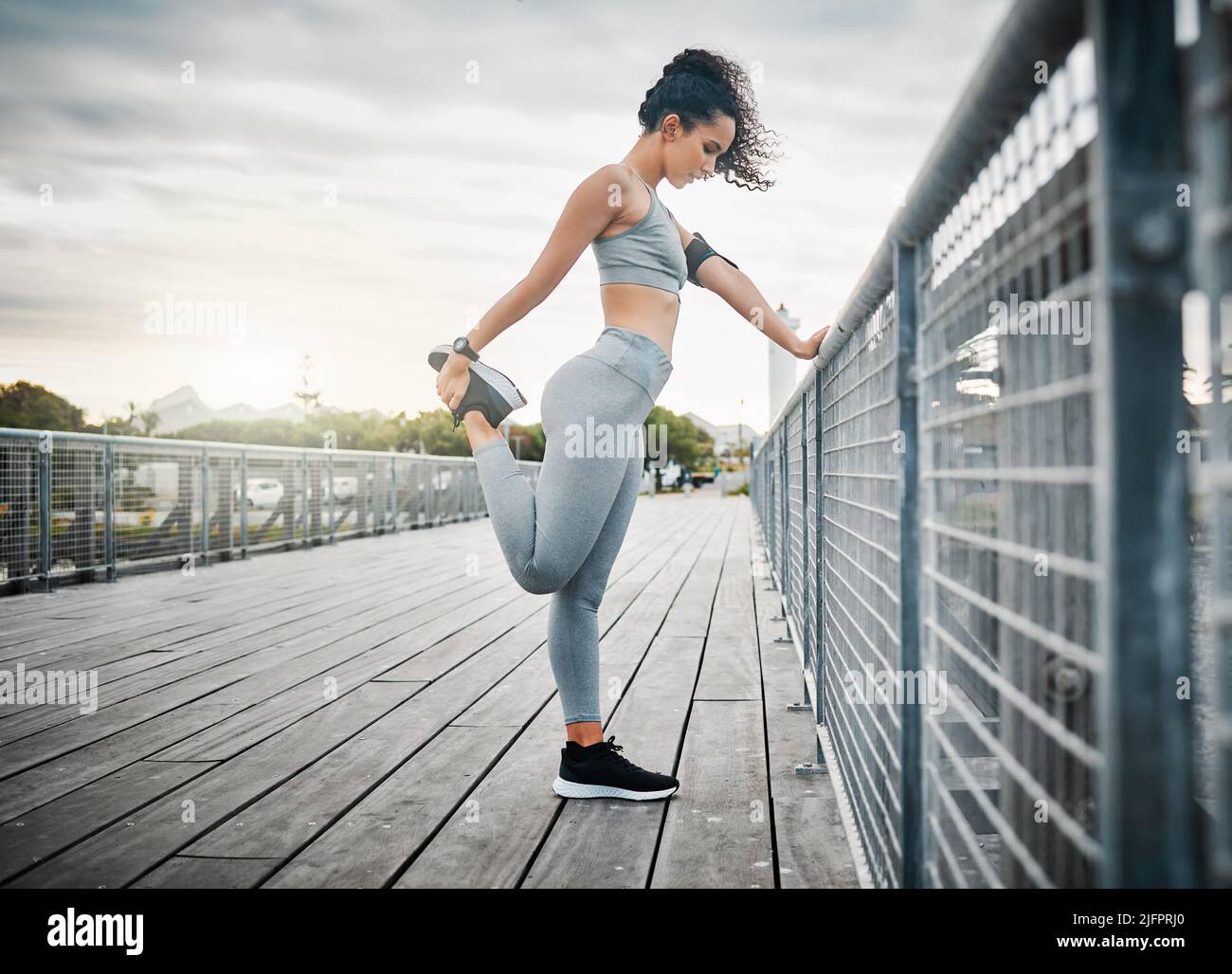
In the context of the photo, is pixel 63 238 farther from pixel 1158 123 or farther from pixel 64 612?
pixel 1158 123

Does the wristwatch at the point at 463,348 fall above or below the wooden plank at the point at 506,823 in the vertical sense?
above

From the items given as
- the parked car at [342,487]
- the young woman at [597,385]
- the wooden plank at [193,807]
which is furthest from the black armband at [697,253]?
the parked car at [342,487]

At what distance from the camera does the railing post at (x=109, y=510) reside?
646 centimetres

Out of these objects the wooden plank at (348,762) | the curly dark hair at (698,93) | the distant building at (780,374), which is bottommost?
the wooden plank at (348,762)

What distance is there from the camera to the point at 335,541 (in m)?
10.2

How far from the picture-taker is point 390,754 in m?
2.41

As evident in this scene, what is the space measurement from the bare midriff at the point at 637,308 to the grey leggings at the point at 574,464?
0.03 metres

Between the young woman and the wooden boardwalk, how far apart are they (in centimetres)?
28

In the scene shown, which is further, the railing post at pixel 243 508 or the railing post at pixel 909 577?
the railing post at pixel 243 508

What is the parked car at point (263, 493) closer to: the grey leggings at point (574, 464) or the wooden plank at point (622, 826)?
the wooden plank at point (622, 826)

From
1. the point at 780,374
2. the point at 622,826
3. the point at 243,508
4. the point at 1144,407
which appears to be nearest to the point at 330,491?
the point at 243,508

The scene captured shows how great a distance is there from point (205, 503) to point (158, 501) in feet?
1.65
